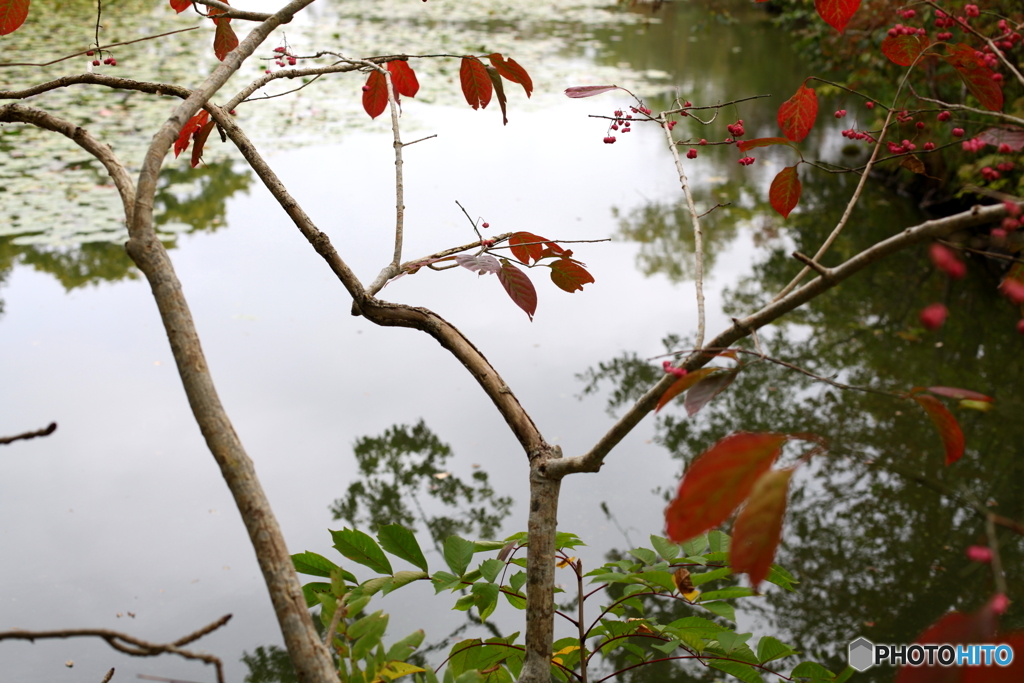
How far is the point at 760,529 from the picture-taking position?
413mm

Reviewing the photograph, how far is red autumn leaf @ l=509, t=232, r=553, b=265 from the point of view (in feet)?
2.77

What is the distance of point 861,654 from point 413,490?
1.16 m

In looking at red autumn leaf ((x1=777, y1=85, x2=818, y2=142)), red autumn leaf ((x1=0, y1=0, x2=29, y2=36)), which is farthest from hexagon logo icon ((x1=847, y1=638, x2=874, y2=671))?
red autumn leaf ((x1=0, y1=0, x2=29, y2=36))

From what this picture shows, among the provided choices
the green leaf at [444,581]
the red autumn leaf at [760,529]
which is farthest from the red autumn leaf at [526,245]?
the red autumn leaf at [760,529]

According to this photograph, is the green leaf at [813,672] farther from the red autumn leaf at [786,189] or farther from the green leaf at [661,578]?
the red autumn leaf at [786,189]

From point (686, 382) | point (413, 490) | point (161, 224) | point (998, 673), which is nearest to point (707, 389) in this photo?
point (686, 382)

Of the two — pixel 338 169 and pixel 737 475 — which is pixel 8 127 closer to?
pixel 338 169

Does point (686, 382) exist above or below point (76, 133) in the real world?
below

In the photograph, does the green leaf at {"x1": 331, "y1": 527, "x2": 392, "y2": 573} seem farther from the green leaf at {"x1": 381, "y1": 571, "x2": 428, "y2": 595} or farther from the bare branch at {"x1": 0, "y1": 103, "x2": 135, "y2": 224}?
the bare branch at {"x1": 0, "y1": 103, "x2": 135, "y2": 224}

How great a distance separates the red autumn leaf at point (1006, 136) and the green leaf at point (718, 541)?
1.77 ft

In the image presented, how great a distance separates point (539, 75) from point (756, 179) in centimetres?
241

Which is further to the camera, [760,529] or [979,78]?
[979,78]

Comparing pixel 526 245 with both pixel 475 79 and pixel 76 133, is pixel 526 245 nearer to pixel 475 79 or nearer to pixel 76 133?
pixel 475 79

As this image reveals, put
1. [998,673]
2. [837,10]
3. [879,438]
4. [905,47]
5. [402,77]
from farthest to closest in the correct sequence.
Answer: [879,438]
[402,77]
[905,47]
[837,10]
[998,673]
